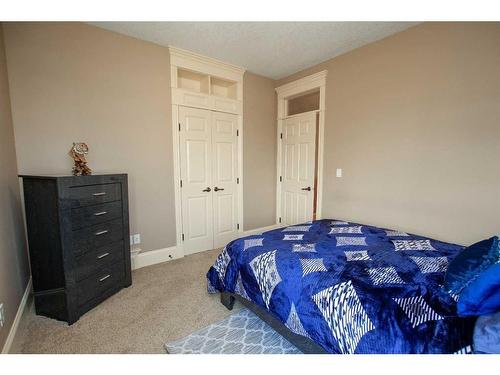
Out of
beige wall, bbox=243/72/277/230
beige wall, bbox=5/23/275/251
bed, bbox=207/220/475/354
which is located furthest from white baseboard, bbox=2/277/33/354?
beige wall, bbox=243/72/277/230

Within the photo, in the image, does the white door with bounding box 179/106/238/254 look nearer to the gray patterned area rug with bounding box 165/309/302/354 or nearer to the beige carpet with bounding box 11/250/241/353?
the beige carpet with bounding box 11/250/241/353

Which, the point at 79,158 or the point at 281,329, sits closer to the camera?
the point at 281,329

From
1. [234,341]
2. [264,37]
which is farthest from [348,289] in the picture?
[264,37]

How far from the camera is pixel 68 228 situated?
175 centimetres

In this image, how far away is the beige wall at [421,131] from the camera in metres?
1.99

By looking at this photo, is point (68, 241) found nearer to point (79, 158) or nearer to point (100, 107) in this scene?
point (79, 158)

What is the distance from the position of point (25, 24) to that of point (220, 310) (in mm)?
3094

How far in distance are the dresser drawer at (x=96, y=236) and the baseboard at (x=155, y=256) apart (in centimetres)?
65

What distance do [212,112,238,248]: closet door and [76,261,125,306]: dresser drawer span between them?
1.46 metres

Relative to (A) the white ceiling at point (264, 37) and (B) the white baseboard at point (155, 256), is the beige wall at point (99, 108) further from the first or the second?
(A) the white ceiling at point (264, 37)

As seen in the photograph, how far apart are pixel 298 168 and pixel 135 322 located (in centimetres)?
288

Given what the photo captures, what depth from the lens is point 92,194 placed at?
1919mm

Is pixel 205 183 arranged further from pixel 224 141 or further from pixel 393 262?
pixel 393 262
